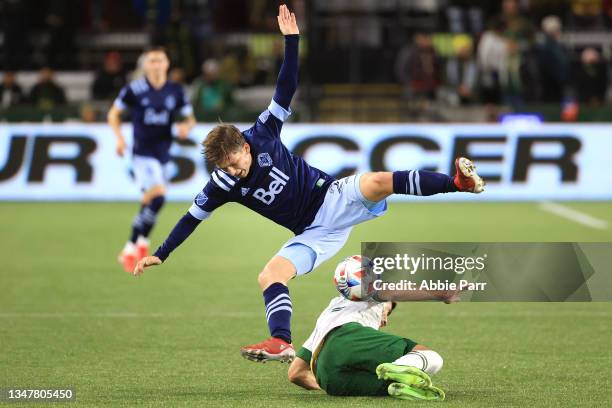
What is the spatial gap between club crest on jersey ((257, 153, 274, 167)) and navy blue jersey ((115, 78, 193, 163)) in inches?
253

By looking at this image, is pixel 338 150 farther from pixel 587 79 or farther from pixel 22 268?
pixel 22 268

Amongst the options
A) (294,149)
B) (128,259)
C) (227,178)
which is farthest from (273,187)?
(294,149)

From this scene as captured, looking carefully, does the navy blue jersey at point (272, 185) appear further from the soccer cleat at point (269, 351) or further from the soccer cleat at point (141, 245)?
the soccer cleat at point (141, 245)

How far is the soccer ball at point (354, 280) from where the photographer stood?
23.6 ft

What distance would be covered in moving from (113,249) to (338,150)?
570 centimetres

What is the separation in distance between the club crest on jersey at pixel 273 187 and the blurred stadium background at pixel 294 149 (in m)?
1.10

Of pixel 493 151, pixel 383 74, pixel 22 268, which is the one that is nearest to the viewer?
pixel 22 268

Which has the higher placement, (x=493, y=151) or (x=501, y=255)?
(x=501, y=255)

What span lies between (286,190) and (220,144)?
2.30 ft

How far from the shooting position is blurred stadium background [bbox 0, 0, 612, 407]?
833 centimetres

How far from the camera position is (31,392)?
24.0 feet

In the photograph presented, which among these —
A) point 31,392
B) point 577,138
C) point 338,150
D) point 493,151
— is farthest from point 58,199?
point 31,392

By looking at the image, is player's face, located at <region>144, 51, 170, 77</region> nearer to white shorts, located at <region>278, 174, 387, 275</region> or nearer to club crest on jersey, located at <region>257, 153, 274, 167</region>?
white shorts, located at <region>278, 174, 387, 275</region>

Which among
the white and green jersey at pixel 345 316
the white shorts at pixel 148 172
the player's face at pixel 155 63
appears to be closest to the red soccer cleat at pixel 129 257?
the white shorts at pixel 148 172
